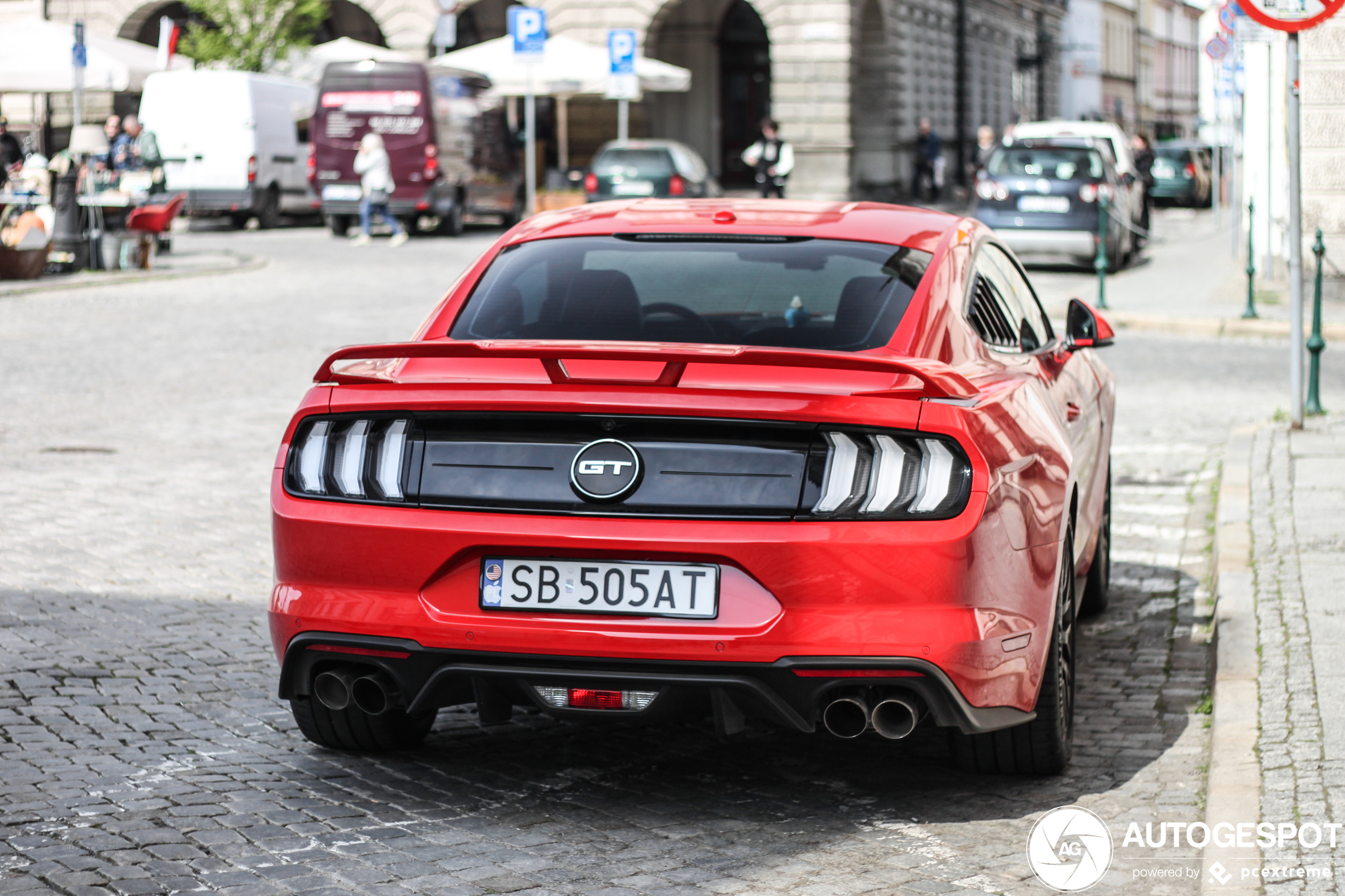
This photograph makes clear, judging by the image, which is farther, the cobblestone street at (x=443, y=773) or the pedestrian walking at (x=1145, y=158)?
the pedestrian walking at (x=1145, y=158)

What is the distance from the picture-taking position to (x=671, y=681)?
4.19 metres

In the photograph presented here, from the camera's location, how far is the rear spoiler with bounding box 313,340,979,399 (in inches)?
167

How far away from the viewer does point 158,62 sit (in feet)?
124

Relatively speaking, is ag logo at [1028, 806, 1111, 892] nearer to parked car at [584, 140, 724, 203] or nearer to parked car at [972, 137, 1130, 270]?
parked car at [972, 137, 1130, 270]

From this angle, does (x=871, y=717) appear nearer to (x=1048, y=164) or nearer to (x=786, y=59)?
(x=1048, y=164)

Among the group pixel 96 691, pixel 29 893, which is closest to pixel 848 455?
pixel 29 893

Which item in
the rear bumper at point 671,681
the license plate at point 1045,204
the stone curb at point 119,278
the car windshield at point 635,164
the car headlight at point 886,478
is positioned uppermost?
the car windshield at point 635,164

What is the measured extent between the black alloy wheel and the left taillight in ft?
10.2

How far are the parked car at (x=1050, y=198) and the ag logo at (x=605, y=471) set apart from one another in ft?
65.0

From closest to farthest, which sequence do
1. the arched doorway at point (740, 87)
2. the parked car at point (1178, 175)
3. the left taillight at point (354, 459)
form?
the left taillight at point (354, 459), the parked car at point (1178, 175), the arched doorway at point (740, 87)

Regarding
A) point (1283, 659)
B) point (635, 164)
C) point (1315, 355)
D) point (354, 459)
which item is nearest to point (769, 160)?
point (635, 164)

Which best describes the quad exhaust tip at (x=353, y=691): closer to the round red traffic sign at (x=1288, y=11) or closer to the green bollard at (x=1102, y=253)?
the round red traffic sign at (x=1288, y=11)

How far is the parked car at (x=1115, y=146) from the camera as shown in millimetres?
25625

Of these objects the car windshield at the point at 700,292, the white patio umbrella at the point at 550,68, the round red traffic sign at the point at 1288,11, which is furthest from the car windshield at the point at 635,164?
the car windshield at the point at 700,292
